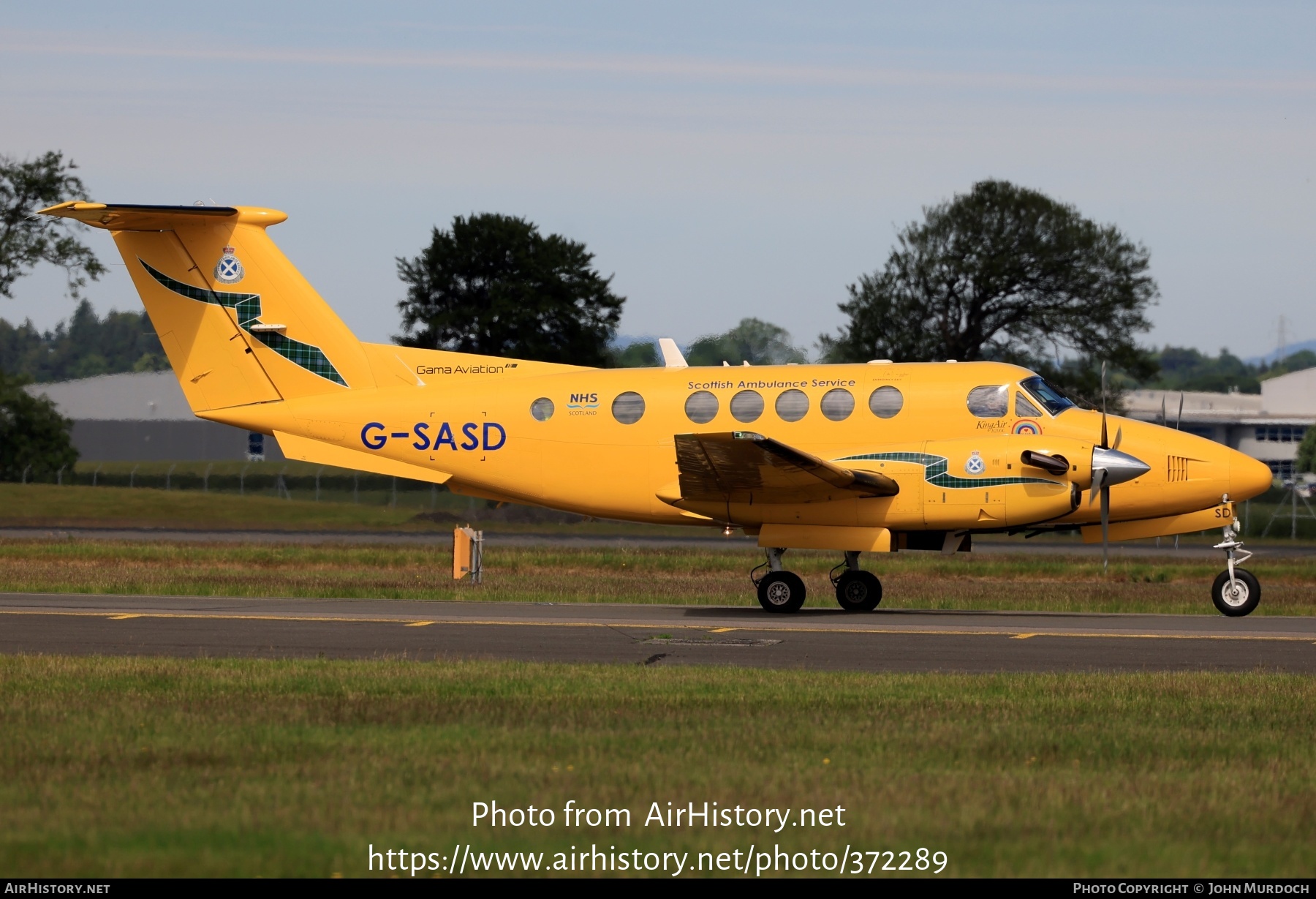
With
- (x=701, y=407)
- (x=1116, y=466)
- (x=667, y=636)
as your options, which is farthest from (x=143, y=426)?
(x=1116, y=466)

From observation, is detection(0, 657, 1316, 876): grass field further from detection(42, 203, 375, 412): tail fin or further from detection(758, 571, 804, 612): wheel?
detection(42, 203, 375, 412): tail fin

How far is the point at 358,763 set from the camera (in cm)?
885

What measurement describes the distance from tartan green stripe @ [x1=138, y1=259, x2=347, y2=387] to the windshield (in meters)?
10.9

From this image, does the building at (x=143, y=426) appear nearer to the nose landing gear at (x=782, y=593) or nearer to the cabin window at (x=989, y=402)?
the nose landing gear at (x=782, y=593)

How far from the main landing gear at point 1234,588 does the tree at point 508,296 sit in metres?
42.9

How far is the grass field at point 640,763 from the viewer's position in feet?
22.7

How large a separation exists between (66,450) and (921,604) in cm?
5453

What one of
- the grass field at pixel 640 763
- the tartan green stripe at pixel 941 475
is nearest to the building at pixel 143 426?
the tartan green stripe at pixel 941 475

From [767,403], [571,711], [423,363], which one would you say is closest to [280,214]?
[423,363]

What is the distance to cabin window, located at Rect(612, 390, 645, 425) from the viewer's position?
21.6 metres

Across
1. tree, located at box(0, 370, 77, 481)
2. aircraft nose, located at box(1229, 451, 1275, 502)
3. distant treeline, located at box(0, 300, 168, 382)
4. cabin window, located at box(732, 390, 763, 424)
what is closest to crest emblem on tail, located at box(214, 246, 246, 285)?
cabin window, located at box(732, 390, 763, 424)

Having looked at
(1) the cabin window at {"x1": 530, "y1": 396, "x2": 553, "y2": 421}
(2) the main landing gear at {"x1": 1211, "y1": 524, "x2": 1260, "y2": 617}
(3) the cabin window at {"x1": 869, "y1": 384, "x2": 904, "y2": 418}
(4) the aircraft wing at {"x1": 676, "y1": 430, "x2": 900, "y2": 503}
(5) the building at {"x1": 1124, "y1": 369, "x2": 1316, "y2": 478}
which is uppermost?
(5) the building at {"x1": 1124, "y1": 369, "x2": 1316, "y2": 478}

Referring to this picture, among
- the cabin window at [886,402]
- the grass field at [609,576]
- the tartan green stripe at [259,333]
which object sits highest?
the tartan green stripe at [259,333]

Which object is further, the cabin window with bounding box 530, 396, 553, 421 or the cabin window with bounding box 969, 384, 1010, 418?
the cabin window with bounding box 530, 396, 553, 421
